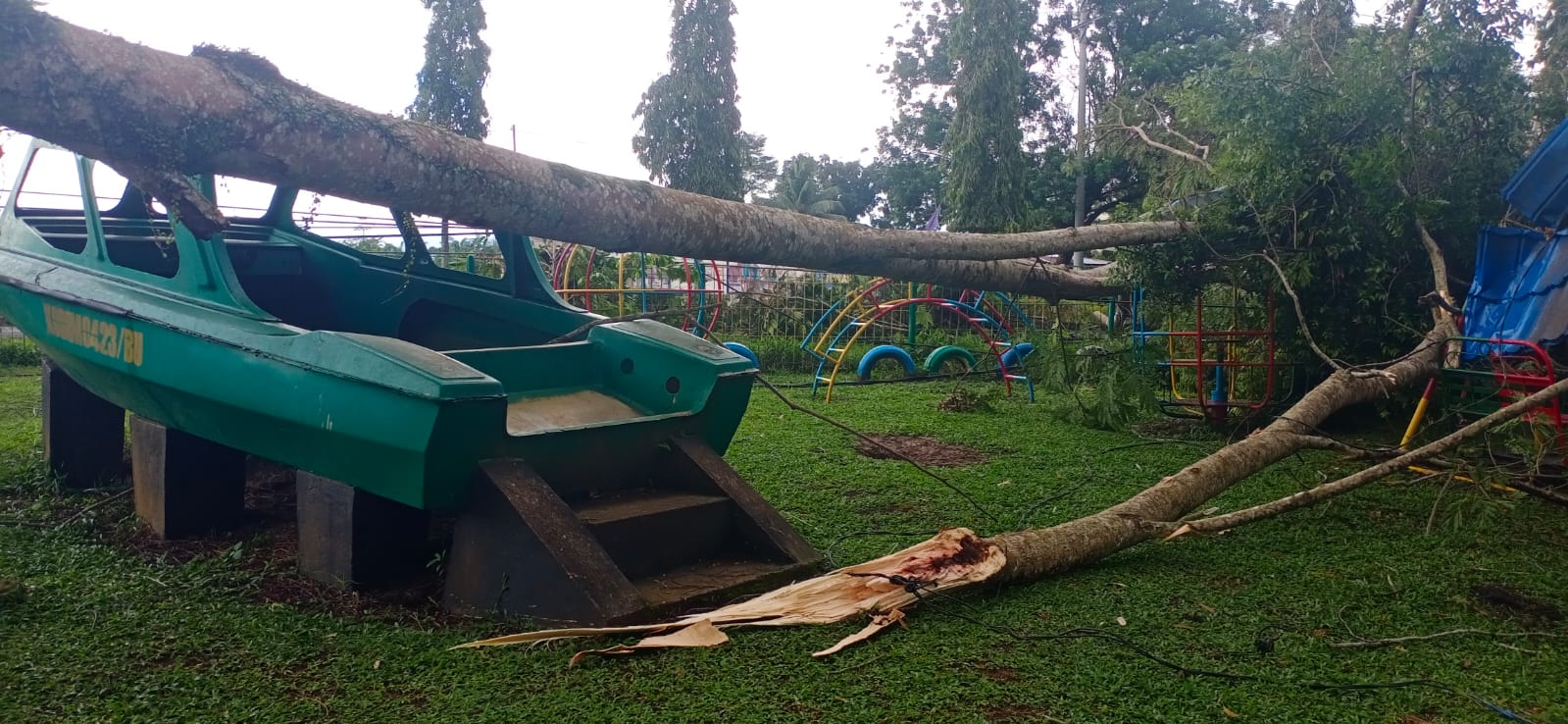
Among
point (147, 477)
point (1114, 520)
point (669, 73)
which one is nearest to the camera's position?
point (1114, 520)

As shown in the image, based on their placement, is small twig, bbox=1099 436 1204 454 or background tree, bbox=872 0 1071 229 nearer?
small twig, bbox=1099 436 1204 454

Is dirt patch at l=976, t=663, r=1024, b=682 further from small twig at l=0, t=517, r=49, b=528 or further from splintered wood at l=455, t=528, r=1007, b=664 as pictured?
small twig at l=0, t=517, r=49, b=528

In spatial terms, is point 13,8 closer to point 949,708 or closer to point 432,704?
point 432,704

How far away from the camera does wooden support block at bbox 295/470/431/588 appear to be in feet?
11.6

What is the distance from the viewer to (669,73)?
23.4 m

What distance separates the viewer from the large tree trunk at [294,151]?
2.74 meters

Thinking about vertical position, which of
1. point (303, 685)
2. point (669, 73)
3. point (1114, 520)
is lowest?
point (303, 685)

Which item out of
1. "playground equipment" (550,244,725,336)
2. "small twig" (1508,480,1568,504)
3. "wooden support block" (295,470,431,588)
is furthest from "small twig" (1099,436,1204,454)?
"playground equipment" (550,244,725,336)

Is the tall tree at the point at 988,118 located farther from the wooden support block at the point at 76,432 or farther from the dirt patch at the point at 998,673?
the dirt patch at the point at 998,673

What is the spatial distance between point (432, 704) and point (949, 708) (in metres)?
1.28

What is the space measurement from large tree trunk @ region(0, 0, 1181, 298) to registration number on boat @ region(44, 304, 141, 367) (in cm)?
125

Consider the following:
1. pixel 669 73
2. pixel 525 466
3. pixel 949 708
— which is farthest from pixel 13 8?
pixel 669 73

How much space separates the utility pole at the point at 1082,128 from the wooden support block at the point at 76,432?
19.6 meters

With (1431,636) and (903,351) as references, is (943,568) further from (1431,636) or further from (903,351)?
(903,351)
